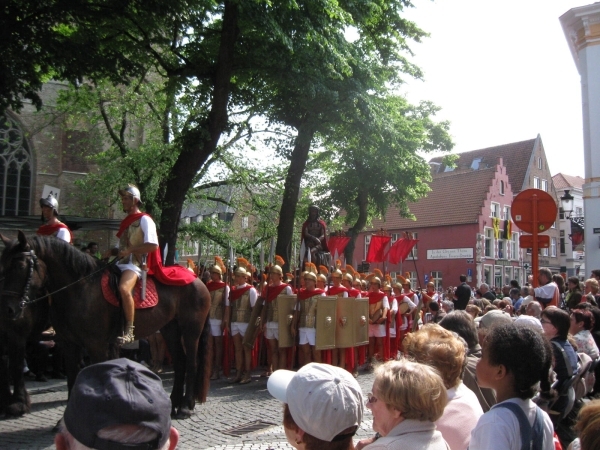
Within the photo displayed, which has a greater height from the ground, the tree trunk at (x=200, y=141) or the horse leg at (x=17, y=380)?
the tree trunk at (x=200, y=141)

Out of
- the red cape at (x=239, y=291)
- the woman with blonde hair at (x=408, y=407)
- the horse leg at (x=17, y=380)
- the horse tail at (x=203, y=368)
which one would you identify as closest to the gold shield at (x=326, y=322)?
the red cape at (x=239, y=291)

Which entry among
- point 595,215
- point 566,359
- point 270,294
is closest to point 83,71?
point 270,294

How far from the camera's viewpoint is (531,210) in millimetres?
8781

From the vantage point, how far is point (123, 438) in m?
1.75

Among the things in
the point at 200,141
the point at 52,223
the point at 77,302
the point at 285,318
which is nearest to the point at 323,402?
the point at 77,302

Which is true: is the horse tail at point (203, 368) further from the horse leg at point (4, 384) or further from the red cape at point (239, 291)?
the red cape at point (239, 291)

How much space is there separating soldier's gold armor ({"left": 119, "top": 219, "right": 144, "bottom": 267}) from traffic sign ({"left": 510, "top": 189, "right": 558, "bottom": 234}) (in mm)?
4997

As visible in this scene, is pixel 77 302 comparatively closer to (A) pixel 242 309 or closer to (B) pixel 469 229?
(A) pixel 242 309

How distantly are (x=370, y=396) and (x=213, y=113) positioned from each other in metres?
12.1

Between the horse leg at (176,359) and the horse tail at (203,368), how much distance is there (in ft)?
0.73

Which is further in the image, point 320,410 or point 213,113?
point 213,113

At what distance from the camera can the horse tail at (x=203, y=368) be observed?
869 centimetres

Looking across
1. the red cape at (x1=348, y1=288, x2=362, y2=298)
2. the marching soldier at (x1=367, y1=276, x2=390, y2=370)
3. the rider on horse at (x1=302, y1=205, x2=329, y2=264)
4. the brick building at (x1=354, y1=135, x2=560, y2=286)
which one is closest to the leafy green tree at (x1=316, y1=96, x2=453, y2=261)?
the rider on horse at (x1=302, y1=205, x2=329, y2=264)

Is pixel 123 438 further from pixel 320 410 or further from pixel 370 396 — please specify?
pixel 370 396
